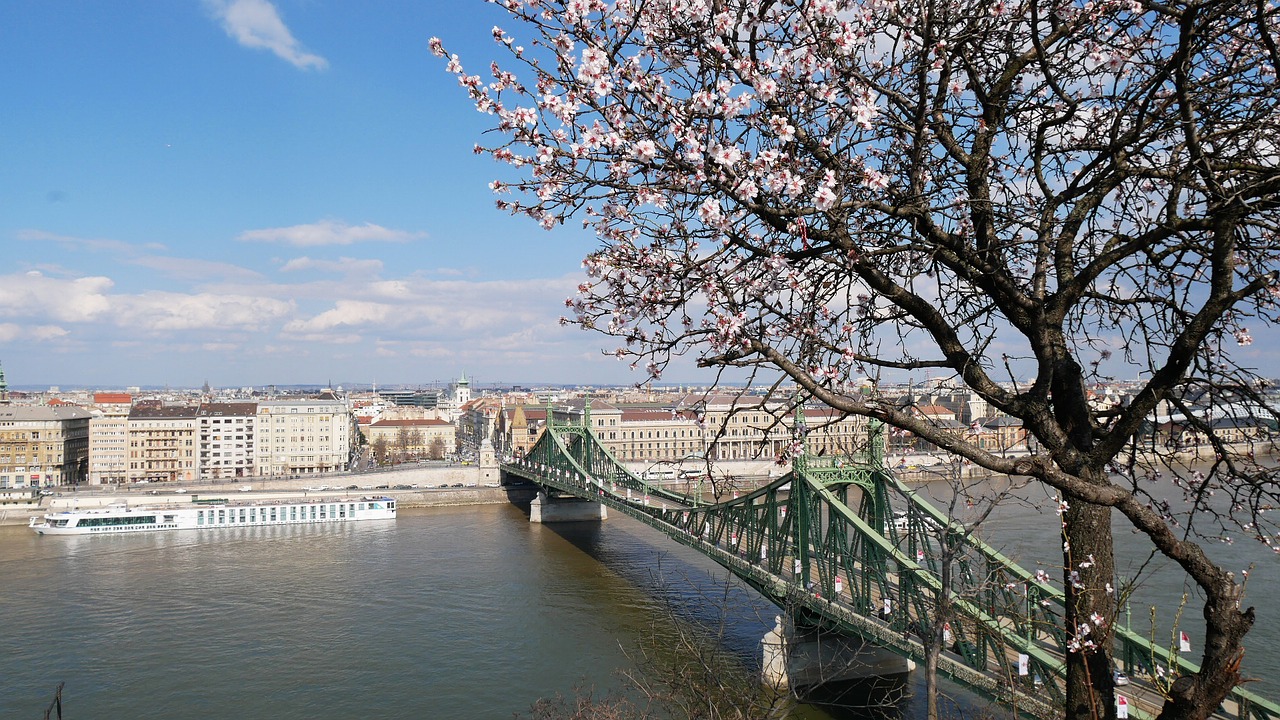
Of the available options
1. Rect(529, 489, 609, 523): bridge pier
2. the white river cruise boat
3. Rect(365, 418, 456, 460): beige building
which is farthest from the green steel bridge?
Rect(365, 418, 456, 460): beige building

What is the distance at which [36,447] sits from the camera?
43.5m

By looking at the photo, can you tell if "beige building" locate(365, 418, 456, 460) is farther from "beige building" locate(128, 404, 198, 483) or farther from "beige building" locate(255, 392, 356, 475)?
"beige building" locate(128, 404, 198, 483)

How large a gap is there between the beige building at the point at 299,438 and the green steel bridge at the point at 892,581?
110 feet

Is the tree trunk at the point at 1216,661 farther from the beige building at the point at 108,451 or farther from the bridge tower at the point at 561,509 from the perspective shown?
the beige building at the point at 108,451

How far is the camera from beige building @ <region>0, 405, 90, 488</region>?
141ft

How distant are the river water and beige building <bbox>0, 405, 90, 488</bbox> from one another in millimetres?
20853

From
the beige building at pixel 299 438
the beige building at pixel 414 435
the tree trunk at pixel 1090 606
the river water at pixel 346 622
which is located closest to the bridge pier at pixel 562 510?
the river water at pixel 346 622

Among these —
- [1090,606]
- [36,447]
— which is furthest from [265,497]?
[1090,606]

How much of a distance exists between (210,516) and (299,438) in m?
19.6

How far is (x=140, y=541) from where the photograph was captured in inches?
1046

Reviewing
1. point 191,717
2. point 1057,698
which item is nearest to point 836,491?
point 1057,698

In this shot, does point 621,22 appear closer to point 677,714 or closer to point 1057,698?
point 1057,698

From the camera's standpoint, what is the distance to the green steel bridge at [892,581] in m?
6.64

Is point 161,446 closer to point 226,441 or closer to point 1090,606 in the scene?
point 226,441
